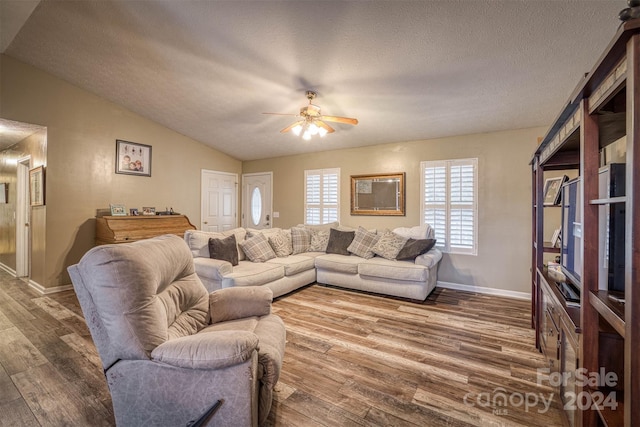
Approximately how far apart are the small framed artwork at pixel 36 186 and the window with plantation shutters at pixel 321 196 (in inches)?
164

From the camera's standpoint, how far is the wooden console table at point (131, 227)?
4.06 meters

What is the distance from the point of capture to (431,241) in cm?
386

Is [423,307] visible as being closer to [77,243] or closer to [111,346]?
[111,346]

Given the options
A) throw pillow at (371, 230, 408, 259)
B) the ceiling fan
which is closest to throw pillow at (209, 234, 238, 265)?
the ceiling fan

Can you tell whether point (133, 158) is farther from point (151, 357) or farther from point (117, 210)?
point (151, 357)

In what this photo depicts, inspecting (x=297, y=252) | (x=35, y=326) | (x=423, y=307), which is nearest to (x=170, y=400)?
(x=35, y=326)

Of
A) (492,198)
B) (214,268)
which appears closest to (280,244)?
(214,268)

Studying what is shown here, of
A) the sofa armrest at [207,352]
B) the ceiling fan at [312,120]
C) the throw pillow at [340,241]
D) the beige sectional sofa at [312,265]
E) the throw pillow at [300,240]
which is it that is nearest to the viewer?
the sofa armrest at [207,352]

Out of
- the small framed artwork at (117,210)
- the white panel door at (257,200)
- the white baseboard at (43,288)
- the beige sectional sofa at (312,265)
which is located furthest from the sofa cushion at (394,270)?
the white baseboard at (43,288)

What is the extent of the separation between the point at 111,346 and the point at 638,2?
2.29m

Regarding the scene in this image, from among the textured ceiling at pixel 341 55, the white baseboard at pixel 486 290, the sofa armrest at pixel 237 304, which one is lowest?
the white baseboard at pixel 486 290

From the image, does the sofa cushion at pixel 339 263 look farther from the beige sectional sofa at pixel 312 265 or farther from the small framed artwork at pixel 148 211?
the small framed artwork at pixel 148 211

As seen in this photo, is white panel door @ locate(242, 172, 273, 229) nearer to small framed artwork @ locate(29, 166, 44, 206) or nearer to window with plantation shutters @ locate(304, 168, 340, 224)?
window with plantation shutters @ locate(304, 168, 340, 224)

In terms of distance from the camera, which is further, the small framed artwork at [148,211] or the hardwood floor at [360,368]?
the small framed artwork at [148,211]
